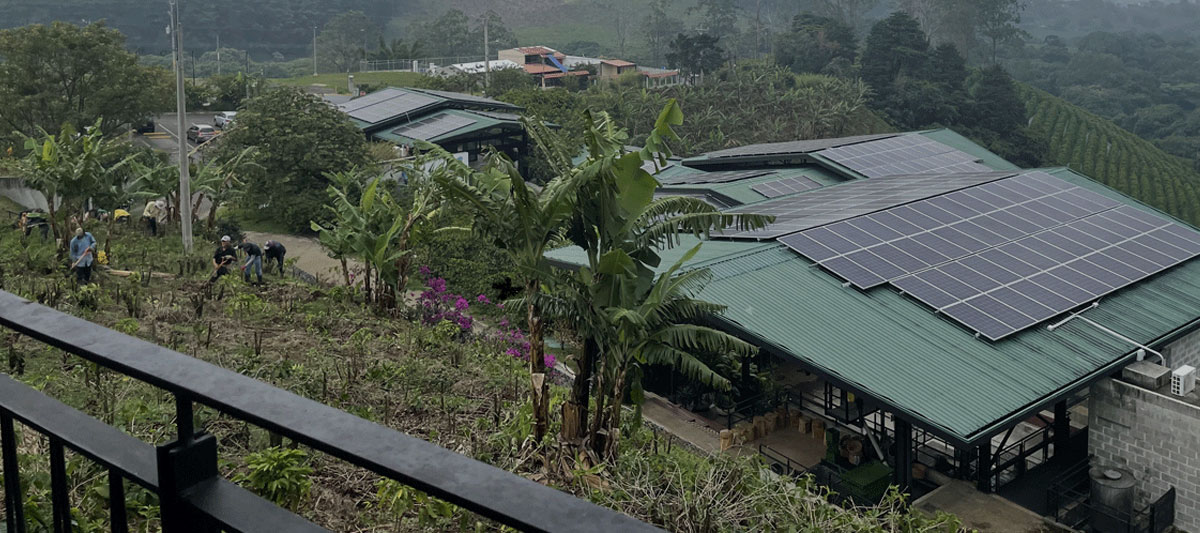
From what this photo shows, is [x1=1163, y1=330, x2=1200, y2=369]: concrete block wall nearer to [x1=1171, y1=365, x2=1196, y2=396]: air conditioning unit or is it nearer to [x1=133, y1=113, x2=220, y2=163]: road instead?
[x1=1171, y1=365, x2=1196, y2=396]: air conditioning unit

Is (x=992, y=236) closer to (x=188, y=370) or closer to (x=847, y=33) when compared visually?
(x=188, y=370)

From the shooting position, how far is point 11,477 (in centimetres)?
243

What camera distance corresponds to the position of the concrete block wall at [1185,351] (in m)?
22.5

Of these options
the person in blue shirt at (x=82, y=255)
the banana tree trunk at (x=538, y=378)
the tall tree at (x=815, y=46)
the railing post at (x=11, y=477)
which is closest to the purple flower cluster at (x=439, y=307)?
the person in blue shirt at (x=82, y=255)

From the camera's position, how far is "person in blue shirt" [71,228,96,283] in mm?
18969

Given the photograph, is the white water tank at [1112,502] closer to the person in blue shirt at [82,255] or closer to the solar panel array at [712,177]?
the solar panel array at [712,177]

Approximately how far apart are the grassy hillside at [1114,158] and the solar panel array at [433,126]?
52553mm

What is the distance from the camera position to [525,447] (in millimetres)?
10883

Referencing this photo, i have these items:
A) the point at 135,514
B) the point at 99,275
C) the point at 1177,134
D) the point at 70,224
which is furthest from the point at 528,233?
the point at 1177,134

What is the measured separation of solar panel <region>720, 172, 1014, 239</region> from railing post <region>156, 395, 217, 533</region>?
21139 millimetres

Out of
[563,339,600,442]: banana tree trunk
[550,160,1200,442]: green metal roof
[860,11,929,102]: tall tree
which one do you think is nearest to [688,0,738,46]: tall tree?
[860,11,929,102]: tall tree

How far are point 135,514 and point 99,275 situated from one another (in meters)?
15.8

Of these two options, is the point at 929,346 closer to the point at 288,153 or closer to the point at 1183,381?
the point at 1183,381

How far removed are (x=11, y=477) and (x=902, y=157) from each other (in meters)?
39.2
